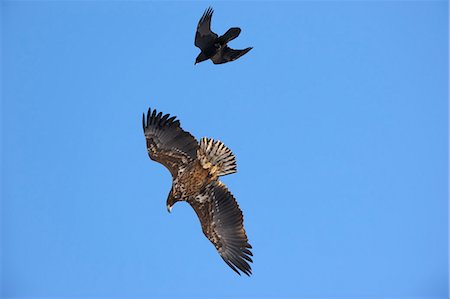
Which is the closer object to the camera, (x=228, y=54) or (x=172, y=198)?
(x=228, y=54)

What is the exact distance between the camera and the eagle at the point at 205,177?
9.95 m

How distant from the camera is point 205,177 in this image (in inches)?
396

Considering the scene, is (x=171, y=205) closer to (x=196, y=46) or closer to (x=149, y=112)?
(x=149, y=112)

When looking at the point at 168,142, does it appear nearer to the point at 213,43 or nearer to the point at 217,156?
the point at 217,156

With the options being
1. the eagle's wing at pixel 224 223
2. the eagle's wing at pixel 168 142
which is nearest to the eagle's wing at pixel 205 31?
the eagle's wing at pixel 168 142

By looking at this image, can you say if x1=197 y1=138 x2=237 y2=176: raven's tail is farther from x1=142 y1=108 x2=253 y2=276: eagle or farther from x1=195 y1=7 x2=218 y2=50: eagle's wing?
x1=195 y1=7 x2=218 y2=50: eagle's wing

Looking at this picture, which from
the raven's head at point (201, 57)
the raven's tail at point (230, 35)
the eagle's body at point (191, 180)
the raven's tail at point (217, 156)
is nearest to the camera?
the raven's tail at point (230, 35)

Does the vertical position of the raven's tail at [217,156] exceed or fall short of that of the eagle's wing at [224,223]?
it exceeds it

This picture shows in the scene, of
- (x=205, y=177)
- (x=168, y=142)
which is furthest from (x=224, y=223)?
(x=168, y=142)

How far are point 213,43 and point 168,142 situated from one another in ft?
4.98

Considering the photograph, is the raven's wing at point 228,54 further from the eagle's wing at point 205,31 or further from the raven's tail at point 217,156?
the raven's tail at point 217,156

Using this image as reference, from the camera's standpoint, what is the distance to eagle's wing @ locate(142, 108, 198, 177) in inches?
399

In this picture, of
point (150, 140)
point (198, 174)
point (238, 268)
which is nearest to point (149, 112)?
point (150, 140)

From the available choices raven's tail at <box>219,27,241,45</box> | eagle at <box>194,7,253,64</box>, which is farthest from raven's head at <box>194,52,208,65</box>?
raven's tail at <box>219,27,241,45</box>
